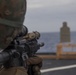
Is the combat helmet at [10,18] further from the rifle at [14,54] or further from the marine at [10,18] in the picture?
the rifle at [14,54]

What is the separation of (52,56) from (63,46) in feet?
2.71

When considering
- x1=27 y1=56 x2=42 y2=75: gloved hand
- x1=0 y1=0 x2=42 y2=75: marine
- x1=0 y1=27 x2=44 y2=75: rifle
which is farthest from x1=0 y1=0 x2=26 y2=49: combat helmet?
x1=27 y1=56 x2=42 y2=75: gloved hand

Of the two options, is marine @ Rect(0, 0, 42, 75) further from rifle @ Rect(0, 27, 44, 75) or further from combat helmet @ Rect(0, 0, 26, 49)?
rifle @ Rect(0, 27, 44, 75)

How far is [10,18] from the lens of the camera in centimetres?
288

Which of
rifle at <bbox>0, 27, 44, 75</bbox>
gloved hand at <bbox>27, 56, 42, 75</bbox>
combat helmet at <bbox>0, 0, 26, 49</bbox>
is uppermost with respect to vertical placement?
combat helmet at <bbox>0, 0, 26, 49</bbox>

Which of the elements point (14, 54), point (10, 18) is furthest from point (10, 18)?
point (14, 54)

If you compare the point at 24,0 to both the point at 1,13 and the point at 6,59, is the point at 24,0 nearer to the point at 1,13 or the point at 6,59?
the point at 1,13

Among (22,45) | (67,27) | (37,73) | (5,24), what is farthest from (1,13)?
(67,27)

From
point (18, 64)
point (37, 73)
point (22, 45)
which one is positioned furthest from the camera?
point (37, 73)

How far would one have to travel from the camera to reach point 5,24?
2854 mm

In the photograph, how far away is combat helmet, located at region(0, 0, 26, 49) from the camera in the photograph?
2.81 m

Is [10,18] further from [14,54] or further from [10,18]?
[14,54]

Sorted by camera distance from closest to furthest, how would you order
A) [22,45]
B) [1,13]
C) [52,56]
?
1. [1,13]
2. [22,45]
3. [52,56]

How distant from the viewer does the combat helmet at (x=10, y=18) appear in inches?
111
